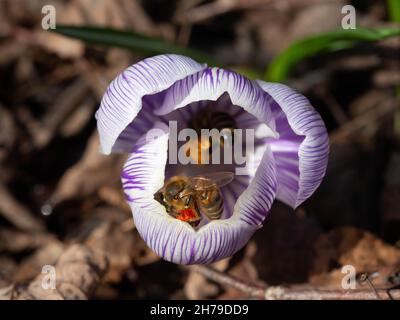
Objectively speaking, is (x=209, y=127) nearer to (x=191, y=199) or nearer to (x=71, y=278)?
(x=191, y=199)

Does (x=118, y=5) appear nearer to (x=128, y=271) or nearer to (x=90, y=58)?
(x=90, y=58)

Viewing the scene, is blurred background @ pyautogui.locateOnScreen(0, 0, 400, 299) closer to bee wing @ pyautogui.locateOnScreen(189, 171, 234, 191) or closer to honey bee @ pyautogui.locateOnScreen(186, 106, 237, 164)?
honey bee @ pyautogui.locateOnScreen(186, 106, 237, 164)

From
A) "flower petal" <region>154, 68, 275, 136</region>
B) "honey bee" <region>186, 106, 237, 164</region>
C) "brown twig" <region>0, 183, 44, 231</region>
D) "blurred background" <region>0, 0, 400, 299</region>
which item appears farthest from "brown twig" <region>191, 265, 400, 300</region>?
"brown twig" <region>0, 183, 44, 231</region>

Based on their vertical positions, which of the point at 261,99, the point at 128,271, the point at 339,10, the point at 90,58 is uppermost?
the point at 339,10

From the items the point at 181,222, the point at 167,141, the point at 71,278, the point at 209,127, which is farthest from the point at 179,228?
the point at 71,278

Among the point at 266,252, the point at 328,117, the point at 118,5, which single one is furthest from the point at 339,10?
the point at 266,252

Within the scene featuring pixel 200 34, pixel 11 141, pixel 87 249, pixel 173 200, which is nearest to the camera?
pixel 173 200

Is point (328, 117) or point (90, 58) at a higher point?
point (90, 58)

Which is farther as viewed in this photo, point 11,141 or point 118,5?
point 118,5
